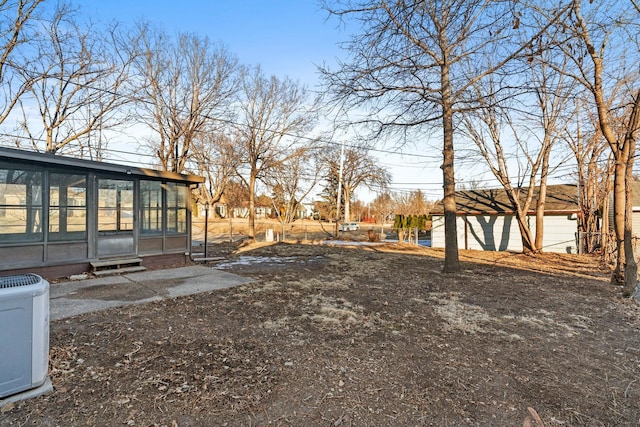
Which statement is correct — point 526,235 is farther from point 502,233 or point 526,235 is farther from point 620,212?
point 620,212

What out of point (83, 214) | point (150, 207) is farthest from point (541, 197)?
point (83, 214)

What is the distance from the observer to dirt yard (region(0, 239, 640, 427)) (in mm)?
2070

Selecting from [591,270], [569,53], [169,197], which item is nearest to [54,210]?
[169,197]

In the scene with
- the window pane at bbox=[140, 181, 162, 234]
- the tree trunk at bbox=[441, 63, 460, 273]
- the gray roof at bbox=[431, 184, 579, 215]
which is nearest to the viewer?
the tree trunk at bbox=[441, 63, 460, 273]

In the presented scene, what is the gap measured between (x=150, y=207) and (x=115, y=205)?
2.56 feet

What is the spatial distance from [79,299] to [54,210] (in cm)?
241

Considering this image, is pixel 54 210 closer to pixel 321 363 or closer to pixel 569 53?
pixel 321 363

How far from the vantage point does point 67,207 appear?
615 cm

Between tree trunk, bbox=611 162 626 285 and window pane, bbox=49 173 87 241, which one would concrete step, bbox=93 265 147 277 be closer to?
window pane, bbox=49 173 87 241

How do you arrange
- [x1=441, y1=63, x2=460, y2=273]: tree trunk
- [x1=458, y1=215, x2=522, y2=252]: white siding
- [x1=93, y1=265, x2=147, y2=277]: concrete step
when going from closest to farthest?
[x1=93, y1=265, x2=147, y2=277]: concrete step → [x1=441, y1=63, x2=460, y2=273]: tree trunk → [x1=458, y1=215, x2=522, y2=252]: white siding

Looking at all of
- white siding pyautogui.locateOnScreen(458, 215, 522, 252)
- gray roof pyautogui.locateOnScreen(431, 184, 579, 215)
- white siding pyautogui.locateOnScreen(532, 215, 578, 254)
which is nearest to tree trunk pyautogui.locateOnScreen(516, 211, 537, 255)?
white siding pyautogui.locateOnScreen(458, 215, 522, 252)

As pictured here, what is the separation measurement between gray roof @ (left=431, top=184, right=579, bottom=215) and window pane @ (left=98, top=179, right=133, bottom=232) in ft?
43.6

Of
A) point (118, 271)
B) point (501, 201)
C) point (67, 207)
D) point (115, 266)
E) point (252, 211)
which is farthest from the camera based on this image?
point (501, 201)

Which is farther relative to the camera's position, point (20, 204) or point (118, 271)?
point (118, 271)
